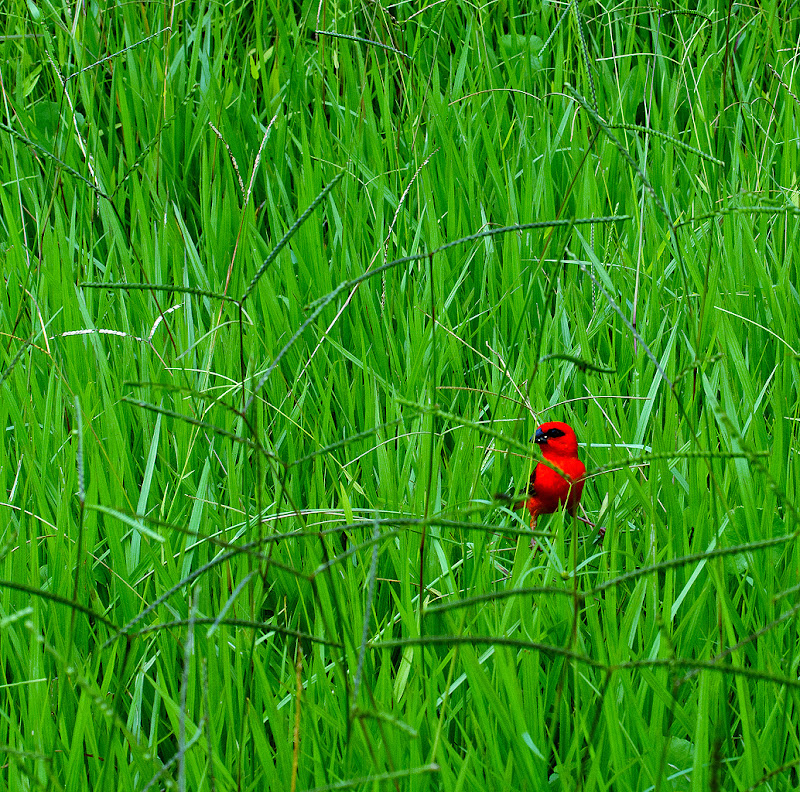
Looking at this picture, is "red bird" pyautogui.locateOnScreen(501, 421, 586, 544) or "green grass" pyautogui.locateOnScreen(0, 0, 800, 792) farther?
"red bird" pyautogui.locateOnScreen(501, 421, 586, 544)

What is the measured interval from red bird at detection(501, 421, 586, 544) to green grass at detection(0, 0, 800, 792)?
2.6 inches

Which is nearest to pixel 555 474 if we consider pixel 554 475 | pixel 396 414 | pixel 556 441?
pixel 554 475

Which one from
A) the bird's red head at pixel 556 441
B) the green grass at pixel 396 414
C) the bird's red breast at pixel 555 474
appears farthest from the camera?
the bird's red head at pixel 556 441

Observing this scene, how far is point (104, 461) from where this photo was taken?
1.79 meters

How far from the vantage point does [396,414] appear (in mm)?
1896

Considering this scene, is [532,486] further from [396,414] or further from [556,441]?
[396,414]

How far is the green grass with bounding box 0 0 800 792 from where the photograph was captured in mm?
1207

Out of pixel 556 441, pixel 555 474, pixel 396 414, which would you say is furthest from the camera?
pixel 396 414

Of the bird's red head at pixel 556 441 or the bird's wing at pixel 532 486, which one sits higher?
the bird's red head at pixel 556 441

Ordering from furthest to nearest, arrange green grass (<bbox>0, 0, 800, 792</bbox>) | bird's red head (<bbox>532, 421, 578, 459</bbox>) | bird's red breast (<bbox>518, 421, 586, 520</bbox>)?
1. bird's red head (<bbox>532, 421, 578, 459</bbox>)
2. bird's red breast (<bbox>518, 421, 586, 520</bbox>)
3. green grass (<bbox>0, 0, 800, 792</bbox>)

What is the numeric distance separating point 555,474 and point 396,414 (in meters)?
0.44

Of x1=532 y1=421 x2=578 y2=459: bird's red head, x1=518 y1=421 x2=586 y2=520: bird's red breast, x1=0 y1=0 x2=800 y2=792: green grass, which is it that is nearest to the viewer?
x1=0 y1=0 x2=800 y2=792: green grass

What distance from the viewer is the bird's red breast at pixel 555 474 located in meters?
1.58

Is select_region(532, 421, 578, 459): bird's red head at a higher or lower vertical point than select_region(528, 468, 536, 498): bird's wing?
higher
